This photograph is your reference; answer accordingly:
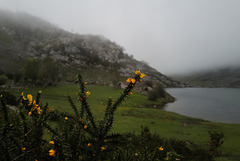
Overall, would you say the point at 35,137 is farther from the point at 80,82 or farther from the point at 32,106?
the point at 80,82

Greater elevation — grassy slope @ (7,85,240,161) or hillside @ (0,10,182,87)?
hillside @ (0,10,182,87)

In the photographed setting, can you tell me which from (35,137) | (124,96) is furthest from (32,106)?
(124,96)

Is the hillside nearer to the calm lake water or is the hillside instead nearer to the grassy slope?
the calm lake water

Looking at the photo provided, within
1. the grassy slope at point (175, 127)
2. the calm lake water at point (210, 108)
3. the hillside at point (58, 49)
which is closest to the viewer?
the grassy slope at point (175, 127)

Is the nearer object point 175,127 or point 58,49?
point 175,127

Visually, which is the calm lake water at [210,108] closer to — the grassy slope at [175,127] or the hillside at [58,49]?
the grassy slope at [175,127]

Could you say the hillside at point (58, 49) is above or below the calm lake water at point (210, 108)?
above

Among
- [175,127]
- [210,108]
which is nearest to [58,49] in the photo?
[210,108]

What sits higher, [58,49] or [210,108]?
[58,49]

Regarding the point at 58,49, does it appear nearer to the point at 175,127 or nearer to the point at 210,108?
the point at 210,108

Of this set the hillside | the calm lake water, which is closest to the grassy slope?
the calm lake water

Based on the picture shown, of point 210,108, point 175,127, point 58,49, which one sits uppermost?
point 58,49

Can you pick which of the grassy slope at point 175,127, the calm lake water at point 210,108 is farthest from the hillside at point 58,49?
the grassy slope at point 175,127

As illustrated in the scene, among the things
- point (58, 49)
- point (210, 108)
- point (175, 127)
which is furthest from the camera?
point (58, 49)
